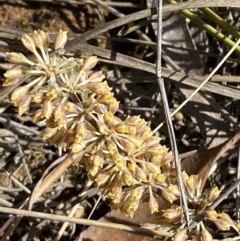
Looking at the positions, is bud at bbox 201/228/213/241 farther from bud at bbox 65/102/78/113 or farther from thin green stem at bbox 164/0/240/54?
thin green stem at bbox 164/0/240/54

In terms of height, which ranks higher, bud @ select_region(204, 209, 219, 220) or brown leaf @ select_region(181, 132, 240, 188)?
brown leaf @ select_region(181, 132, 240, 188)

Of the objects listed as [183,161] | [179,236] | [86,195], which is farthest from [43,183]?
[179,236]

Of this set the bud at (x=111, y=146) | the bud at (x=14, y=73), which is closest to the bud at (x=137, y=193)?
the bud at (x=111, y=146)

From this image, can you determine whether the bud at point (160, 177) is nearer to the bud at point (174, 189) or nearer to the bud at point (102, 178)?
the bud at point (174, 189)

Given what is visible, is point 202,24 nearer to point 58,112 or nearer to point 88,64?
point 88,64

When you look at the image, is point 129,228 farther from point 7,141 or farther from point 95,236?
point 7,141

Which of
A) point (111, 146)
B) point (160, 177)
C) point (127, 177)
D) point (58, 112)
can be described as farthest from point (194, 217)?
point (58, 112)

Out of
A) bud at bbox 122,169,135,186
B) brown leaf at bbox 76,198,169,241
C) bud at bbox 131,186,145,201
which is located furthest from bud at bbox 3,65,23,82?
brown leaf at bbox 76,198,169,241

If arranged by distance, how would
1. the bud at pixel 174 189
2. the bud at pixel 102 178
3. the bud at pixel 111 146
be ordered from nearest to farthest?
the bud at pixel 111 146
the bud at pixel 102 178
the bud at pixel 174 189
